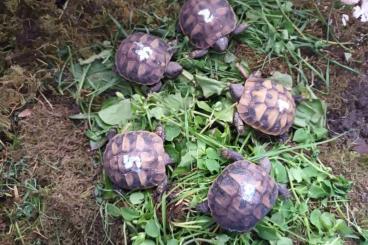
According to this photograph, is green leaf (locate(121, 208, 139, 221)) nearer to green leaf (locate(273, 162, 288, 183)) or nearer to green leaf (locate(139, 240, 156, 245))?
green leaf (locate(139, 240, 156, 245))

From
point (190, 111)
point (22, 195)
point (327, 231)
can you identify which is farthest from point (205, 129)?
point (22, 195)

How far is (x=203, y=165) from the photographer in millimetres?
2338

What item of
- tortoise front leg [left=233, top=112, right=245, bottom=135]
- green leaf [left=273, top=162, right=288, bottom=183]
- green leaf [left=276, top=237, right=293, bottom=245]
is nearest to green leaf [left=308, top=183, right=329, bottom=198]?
green leaf [left=273, top=162, right=288, bottom=183]

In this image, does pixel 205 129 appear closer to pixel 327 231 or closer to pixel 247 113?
pixel 247 113

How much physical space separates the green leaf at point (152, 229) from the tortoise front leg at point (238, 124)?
1.75 feet

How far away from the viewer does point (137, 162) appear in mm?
2312

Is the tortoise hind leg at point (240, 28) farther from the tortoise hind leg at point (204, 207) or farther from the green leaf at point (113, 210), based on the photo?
the green leaf at point (113, 210)

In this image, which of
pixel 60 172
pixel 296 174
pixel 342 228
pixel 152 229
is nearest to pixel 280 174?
pixel 296 174

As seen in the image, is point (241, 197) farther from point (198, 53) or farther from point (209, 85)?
point (198, 53)

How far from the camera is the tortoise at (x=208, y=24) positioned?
2.53 metres

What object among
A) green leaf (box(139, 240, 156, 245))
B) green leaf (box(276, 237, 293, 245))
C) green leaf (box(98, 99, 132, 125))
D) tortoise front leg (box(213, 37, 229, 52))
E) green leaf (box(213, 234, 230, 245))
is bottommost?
green leaf (box(139, 240, 156, 245))

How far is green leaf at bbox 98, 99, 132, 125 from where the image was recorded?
8.05 ft

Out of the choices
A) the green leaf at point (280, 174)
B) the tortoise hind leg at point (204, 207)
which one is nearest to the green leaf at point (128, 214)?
the tortoise hind leg at point (204, 207)

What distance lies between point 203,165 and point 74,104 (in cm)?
66
